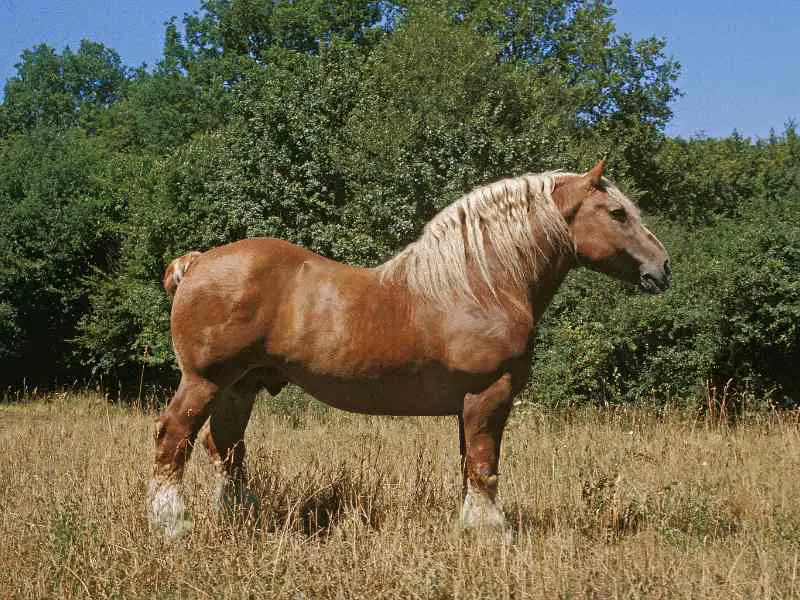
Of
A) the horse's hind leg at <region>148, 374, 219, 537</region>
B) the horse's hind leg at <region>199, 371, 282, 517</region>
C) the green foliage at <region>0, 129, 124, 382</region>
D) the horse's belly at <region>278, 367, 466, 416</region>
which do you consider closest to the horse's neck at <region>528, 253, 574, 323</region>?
the horse's belly at <region>278, 367, 466, 416</region>

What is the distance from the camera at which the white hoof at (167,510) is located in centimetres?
477

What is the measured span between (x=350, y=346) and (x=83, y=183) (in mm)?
17515

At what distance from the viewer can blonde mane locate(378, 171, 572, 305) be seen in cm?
492

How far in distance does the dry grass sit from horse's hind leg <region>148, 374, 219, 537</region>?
0.66ft

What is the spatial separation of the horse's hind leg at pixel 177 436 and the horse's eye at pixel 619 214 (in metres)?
2.74

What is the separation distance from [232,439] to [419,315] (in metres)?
1.62

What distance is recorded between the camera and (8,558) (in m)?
4.35

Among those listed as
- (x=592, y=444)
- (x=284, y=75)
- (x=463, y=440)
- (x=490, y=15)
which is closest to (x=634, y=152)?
(x=490, y=15)

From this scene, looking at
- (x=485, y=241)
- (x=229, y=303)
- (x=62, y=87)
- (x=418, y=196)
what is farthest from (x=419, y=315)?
(x=62, y=87)

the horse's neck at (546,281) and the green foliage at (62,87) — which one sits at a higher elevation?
the green foliage at (62,87)

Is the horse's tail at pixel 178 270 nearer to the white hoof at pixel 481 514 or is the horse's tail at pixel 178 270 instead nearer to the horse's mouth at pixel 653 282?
the white hoof at pixel 481 514

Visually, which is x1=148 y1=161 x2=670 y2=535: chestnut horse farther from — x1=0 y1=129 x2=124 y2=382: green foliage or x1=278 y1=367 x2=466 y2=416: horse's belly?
x1=0 y1=129 x2=124 y2=382: green foliage

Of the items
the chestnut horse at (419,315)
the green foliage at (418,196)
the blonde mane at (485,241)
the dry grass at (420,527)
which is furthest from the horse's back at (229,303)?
the green foliage at (418,196)

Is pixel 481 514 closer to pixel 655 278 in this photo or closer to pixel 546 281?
pixel 546 281
